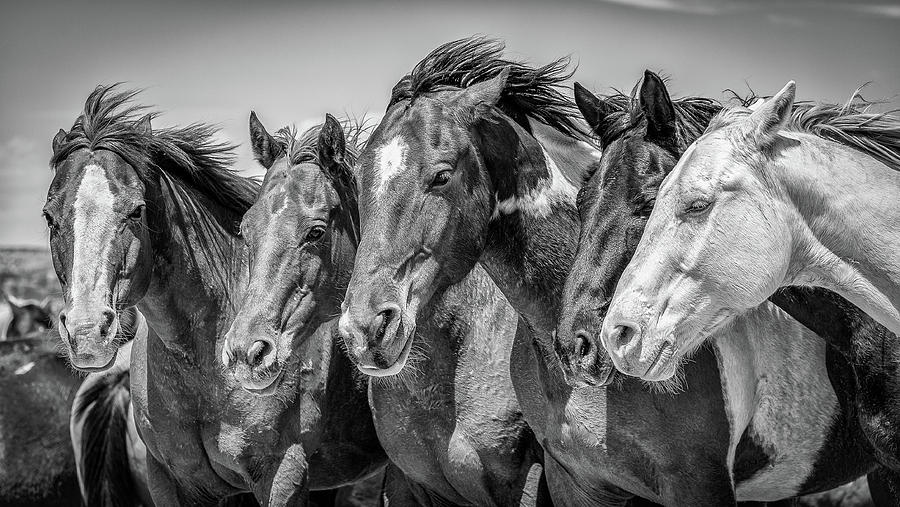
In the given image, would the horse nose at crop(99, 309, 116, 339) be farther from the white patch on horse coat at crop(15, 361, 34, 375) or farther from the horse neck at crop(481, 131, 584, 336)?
the white patch on horse coat at crop(15, 361, 34, 375)

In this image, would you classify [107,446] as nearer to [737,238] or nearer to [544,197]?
[544,197]

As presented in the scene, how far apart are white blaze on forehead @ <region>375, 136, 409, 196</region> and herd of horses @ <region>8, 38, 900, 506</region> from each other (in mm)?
15

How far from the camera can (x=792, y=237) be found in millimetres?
3463

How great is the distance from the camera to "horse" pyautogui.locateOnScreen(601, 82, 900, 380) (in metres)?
3.39

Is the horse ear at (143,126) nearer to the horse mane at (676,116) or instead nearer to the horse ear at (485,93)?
the horse ear at (485,93)

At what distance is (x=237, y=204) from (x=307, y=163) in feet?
2.50

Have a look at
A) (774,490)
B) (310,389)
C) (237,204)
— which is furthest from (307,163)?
(774,490)

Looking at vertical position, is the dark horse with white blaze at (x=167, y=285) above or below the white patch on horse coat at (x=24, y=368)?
above

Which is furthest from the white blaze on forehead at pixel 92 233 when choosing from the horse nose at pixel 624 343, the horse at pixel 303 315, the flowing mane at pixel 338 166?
the horse nose at pixel 624 343

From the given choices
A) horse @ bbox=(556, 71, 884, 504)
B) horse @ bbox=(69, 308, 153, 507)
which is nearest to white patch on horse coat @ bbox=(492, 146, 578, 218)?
horse @ bbox=(556, 71, 884, 504)

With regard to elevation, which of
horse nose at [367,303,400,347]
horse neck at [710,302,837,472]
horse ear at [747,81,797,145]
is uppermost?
horse ear at [747,81,797,145]

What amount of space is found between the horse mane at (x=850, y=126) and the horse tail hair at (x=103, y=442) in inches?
199

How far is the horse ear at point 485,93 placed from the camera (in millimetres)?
4266

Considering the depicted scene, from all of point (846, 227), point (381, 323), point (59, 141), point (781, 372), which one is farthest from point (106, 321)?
point (846, 227)
